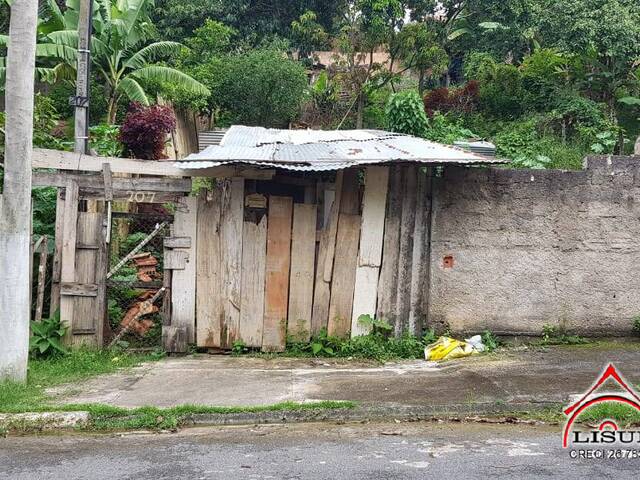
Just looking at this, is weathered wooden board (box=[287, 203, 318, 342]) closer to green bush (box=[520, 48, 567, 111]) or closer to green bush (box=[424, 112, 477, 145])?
green bush (box=[424, 112, 477, 145])

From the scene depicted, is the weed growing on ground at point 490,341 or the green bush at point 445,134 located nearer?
the weed growing on ground at point 490,341

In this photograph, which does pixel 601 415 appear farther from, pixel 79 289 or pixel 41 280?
pixel 41 280

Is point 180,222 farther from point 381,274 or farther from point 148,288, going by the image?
point 381,274

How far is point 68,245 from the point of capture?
7.89 m

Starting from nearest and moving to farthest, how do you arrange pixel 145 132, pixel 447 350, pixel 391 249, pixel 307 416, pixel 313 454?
pixel 313 454 → pixel 307 416 → pixel 447 350 → pixel 391 249 → pixel 145 132

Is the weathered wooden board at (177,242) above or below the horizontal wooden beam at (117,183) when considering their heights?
below

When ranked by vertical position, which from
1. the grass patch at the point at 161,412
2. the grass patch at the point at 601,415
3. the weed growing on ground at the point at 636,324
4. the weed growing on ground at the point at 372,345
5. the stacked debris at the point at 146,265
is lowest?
the grass patch at the point at 161,412

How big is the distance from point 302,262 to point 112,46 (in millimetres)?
9644

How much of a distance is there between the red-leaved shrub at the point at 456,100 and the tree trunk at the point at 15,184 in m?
16.5

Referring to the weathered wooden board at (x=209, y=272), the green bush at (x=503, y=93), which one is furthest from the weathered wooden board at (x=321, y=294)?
the green bush at (x=503, y=93)

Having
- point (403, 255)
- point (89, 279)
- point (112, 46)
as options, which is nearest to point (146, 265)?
point (89, 279)

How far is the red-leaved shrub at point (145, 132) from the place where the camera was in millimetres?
10742

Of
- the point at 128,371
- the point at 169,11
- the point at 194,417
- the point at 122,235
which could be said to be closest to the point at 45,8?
the point at 169,11

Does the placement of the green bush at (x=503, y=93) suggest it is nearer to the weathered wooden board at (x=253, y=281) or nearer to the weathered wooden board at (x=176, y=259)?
the weathered wooden board at (x=253, y=281)
